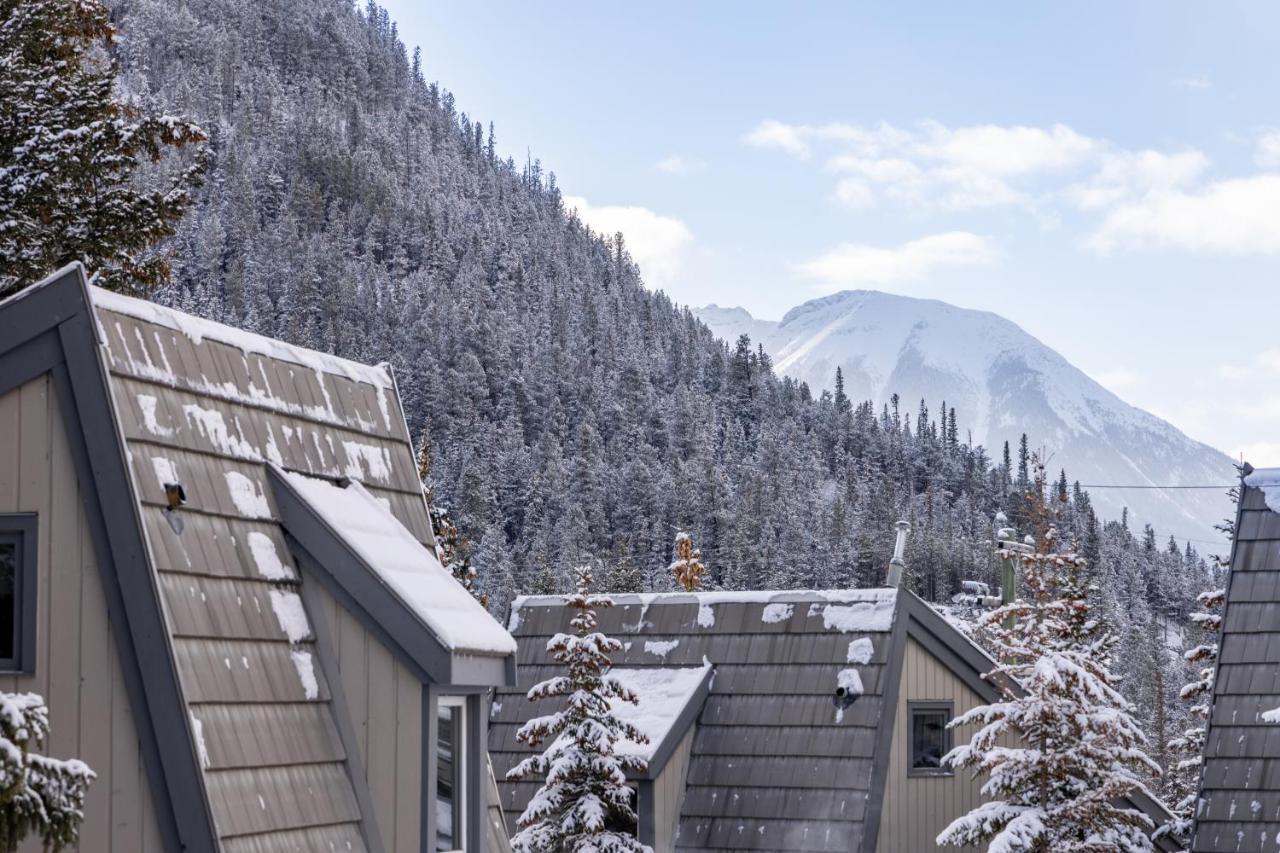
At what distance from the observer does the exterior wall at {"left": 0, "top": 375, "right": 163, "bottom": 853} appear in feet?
24.2

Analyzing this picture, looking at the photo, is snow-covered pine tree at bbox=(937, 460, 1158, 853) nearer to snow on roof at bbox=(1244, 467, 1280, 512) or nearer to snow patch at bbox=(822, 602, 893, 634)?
snow patch at bbox=(822, 602, 893, 634)

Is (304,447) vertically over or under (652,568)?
under

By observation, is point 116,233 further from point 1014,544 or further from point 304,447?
point 1014,544

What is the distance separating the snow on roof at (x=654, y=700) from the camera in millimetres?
17078

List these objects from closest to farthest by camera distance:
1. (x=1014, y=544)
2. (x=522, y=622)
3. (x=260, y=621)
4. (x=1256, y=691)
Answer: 1. (x=260, y=621)
2. (x=1256, y=691)
3. (x=522, y=622)
4. (x=1014, y=544)

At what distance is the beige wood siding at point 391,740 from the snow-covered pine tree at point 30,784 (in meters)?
2.39

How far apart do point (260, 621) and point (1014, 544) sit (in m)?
14.7

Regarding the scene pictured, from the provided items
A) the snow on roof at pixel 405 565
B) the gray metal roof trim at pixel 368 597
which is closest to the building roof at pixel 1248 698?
the snow on roof at pixel 405 565

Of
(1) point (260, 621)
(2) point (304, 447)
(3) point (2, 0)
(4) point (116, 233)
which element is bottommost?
(1) point (260, 621)

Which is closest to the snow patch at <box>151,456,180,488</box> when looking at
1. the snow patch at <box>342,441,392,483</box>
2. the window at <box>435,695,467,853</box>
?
the snow patch at <box>342,441,392,483</box>

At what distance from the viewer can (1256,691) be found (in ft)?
47.5

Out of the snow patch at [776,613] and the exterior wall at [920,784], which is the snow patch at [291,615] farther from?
the snow patch at [776,613]

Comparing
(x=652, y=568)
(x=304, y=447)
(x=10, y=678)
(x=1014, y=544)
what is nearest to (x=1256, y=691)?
(x=1014, y=544)

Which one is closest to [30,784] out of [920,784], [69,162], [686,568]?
[69,162]
